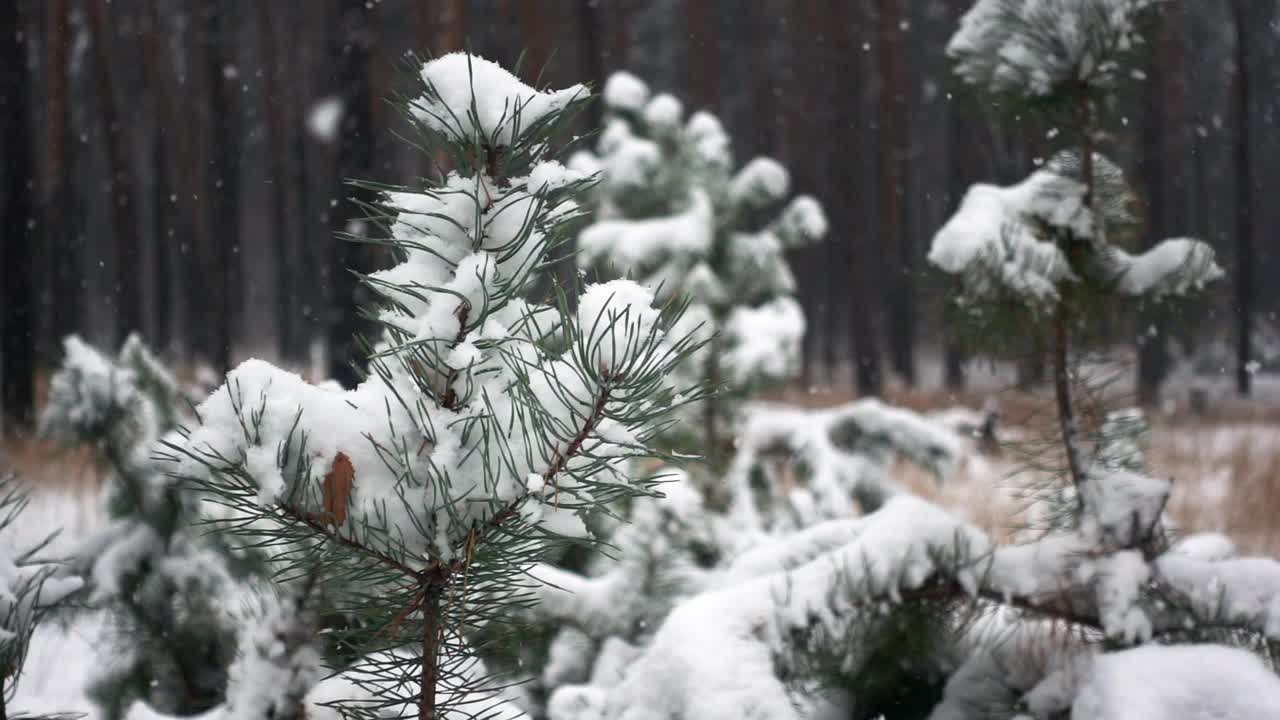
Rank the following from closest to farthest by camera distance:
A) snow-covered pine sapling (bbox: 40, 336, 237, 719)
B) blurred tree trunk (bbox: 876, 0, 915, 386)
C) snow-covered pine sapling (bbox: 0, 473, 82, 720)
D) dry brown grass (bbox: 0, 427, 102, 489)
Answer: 1. snow-covered pine sapling (bbox: 0, 473, 82, 720)
2. snow-covered pine sapling (bbox: 40, 336, 237, 719)
3. dry brown grass (bbox: 0, 427, 102, 489)
4. blurred tree trunk (bbox: 876, 0, 915, 386)

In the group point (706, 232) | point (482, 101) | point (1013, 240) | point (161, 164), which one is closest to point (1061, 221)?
point (1013, 240)

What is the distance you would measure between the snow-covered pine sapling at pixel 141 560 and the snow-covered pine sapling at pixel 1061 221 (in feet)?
6.66

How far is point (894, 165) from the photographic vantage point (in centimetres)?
1647

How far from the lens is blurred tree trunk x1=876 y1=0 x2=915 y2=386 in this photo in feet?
50.3

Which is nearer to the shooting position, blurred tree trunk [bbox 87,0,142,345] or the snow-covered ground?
the snow-covered ground

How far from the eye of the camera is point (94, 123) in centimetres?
2278

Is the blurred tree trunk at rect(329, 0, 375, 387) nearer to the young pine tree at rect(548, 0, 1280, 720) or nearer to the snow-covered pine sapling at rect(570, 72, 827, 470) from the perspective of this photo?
the snow-covered pine sapling at rect(570, 72, 827, 470)

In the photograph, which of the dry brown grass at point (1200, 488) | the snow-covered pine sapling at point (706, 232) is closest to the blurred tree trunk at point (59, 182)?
the snow-covered pine sapling at point (706, 232)

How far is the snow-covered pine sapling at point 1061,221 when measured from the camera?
1.74 m

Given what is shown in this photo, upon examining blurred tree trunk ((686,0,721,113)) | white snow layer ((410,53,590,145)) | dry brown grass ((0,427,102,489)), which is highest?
blurred tree trunk ((686,0,721,113))

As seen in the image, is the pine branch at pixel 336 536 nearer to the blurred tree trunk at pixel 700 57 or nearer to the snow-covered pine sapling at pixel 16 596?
the snow-covered pine sapling at pixel 16 596

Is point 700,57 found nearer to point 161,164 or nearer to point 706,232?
point 161,164

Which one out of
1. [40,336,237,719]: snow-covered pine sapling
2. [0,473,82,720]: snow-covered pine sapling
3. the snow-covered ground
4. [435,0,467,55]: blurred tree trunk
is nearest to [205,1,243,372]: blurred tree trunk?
[435,0,467,55]: blurred tree trunk

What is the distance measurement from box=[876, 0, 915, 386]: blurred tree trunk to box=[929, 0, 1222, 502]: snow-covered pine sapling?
42.9ft
